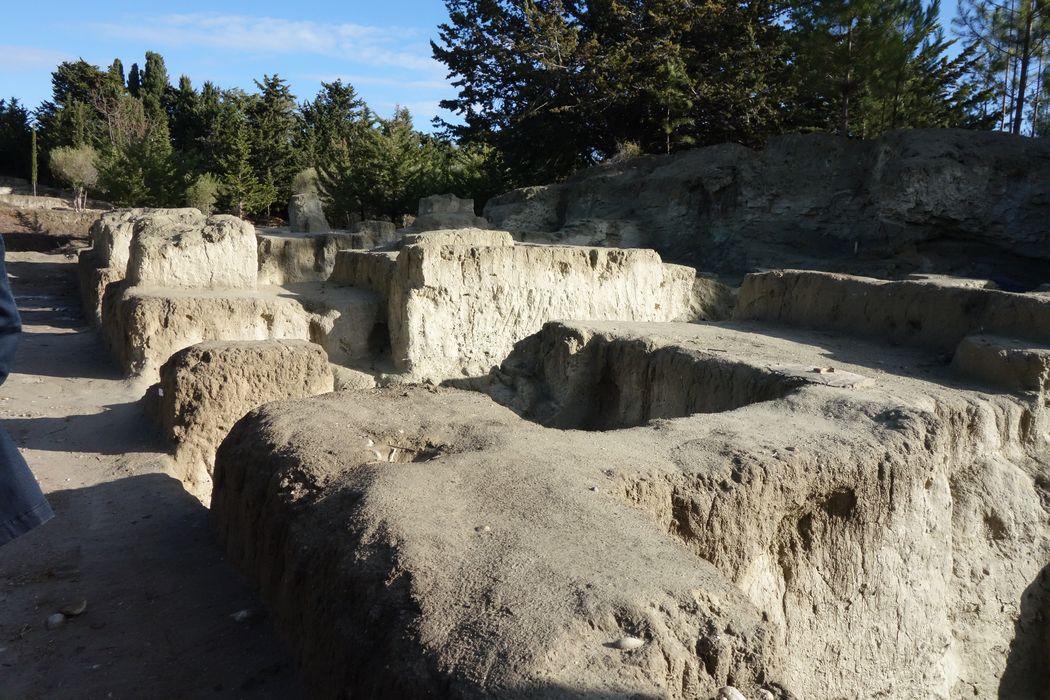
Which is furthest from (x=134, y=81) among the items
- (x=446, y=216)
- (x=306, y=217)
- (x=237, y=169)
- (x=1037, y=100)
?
(x=1037, y=100)

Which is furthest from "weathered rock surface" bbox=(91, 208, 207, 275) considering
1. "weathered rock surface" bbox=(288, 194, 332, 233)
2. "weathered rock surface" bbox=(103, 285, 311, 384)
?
"weathered rock surface" bbox=(288, 194, 332, 233)

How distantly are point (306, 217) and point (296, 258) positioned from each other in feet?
20.9

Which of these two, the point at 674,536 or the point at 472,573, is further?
the point at 674,536

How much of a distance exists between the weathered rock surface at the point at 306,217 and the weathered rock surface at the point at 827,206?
4081mm

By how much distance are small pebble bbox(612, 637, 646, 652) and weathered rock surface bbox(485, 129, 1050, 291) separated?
11085mm

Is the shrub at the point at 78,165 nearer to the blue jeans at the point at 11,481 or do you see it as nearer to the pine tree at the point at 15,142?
the pine tree at the point at 15,142

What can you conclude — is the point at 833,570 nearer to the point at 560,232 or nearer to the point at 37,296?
the point at 560,232

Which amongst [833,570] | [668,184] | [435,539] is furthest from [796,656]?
[668,184]

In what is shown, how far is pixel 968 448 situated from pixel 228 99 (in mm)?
28907

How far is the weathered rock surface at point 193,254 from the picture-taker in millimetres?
8445

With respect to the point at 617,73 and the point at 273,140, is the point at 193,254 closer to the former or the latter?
the point at 617,73

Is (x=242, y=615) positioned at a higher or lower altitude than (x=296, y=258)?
lower

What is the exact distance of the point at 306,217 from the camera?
18.3m

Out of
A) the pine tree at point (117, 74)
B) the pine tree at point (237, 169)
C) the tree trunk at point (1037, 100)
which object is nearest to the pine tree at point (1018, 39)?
the tree trunk at point (1037, 100)
